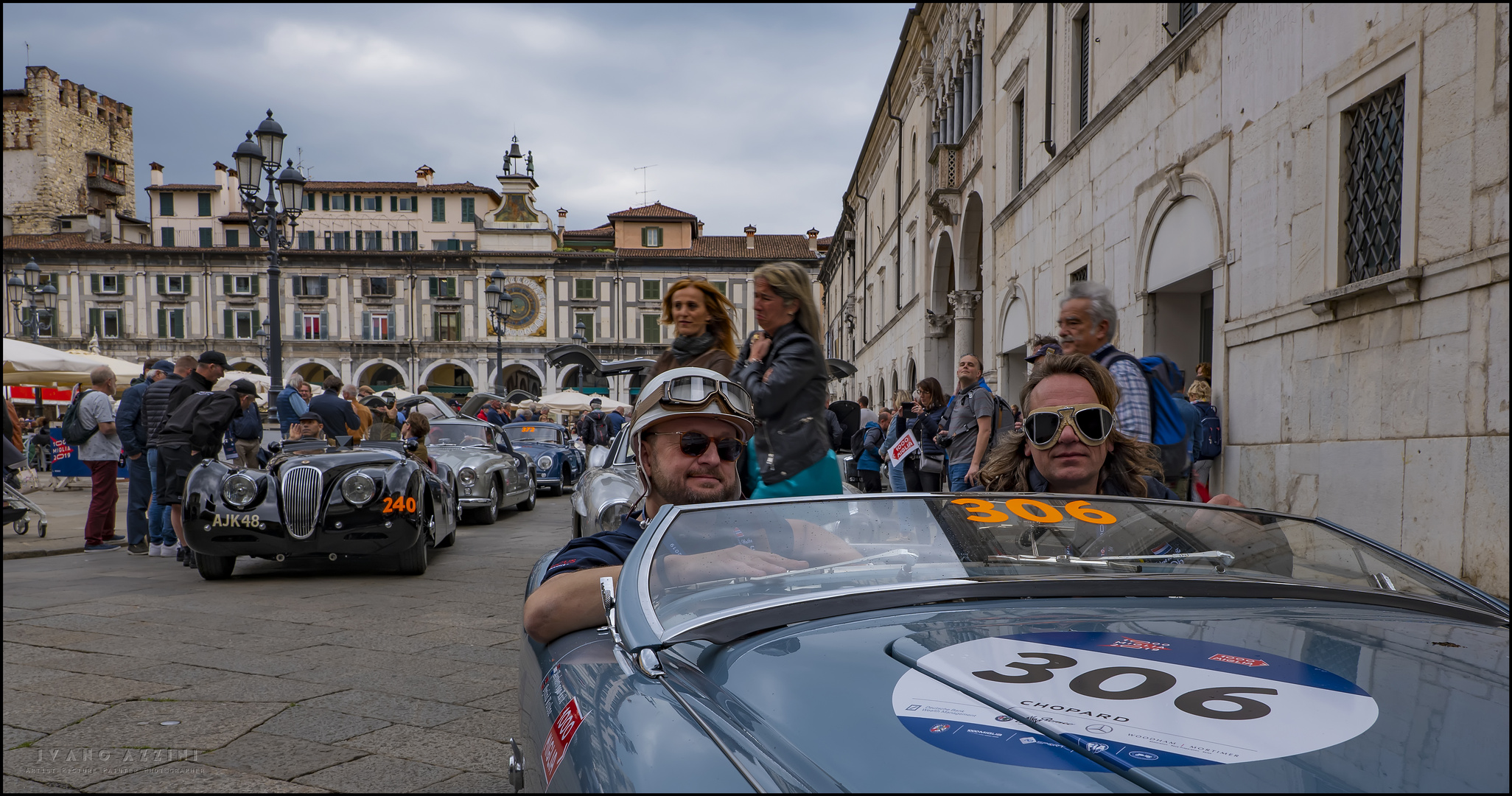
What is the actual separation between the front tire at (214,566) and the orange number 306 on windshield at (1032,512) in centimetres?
605

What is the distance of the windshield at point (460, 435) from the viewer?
37.9 feet

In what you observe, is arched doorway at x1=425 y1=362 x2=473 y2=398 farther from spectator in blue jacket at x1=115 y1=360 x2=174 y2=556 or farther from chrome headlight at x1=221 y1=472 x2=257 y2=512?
chrome headlight at x1=221 y1=472 x2=257 y2=512

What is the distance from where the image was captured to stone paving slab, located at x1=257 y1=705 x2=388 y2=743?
315cm

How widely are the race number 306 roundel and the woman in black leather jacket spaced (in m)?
1.93

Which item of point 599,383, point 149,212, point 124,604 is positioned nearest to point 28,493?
point 124,604

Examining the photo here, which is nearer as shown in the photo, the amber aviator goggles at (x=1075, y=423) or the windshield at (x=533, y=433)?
the amber aviator goggles at (x=1075, y=423)

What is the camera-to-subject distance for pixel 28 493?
15125 millimetres

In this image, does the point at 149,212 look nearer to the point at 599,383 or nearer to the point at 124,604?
the point at 599,383

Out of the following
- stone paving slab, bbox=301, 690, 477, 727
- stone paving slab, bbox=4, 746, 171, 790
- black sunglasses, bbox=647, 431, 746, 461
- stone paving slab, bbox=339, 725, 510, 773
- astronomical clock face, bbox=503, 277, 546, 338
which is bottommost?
stone paving slab, bbox=301, 690, 477, 727

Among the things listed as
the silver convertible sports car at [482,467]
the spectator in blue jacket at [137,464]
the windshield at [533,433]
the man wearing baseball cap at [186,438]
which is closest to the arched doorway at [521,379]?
the windshield at [533,433]

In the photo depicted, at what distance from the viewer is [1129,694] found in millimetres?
1262

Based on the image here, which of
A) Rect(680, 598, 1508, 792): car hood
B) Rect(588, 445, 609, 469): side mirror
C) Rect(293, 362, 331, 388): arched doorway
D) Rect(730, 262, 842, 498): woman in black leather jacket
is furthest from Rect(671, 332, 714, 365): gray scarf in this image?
Rect(293, 362, 331, 388): arched doorway

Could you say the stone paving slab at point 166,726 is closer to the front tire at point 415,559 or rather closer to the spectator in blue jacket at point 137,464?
the front tire at point 415,559

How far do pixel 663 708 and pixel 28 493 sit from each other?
17.9 meters
